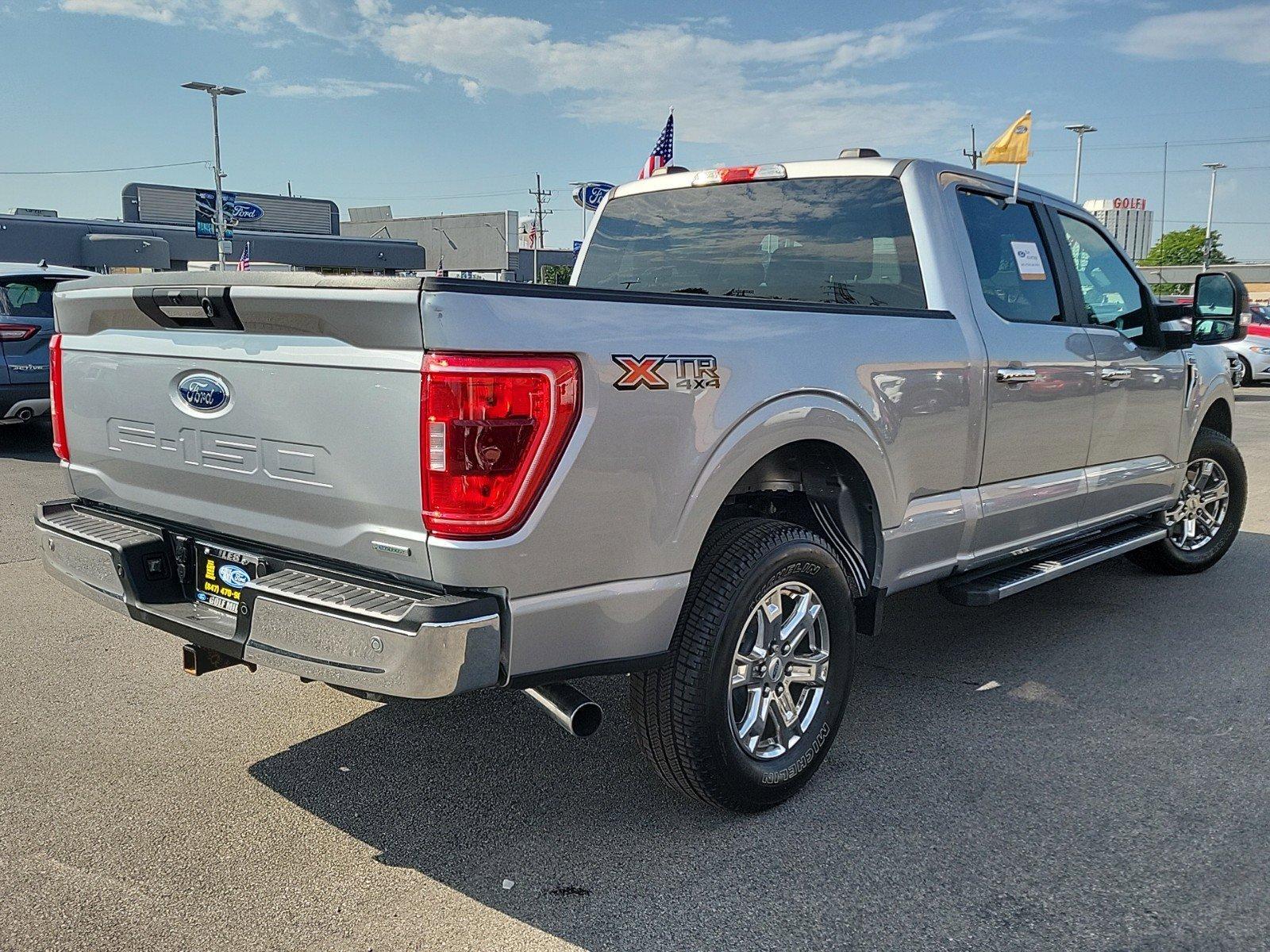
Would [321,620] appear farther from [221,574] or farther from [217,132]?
[217,132]

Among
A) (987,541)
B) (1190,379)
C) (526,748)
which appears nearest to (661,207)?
(987,541)

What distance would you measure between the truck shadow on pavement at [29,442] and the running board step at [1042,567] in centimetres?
845

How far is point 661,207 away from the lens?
4.74 meters

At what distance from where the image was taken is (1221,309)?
17.6 ft

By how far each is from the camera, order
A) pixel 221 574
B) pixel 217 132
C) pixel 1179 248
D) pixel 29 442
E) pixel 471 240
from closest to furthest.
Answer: pixel 221 574 → pixel 29 442 → pixel 217 132 → pixel 471 240 → pixel 1179 248

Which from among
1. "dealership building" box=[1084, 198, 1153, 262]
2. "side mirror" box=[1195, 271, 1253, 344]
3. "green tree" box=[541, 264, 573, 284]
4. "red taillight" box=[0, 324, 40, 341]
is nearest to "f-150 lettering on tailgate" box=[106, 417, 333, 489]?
"green tree" box=[541, 264, 573, 284]

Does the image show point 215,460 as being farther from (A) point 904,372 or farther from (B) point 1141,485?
(B) point 1141,485

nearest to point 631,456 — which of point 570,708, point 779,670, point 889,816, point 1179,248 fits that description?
point 570,708

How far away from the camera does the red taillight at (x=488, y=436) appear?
8.04 ft

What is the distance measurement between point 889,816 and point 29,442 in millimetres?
10407

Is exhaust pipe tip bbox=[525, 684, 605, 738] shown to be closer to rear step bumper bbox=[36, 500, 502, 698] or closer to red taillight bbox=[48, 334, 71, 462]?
rear step bumper bbox=[36, 500, 502, 698]

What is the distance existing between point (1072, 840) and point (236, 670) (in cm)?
314

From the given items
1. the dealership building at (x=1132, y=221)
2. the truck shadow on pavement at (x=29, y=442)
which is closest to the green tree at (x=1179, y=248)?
the dealership building at (x=1132, y=221)

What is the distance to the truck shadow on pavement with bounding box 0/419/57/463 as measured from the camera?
10.1 m
